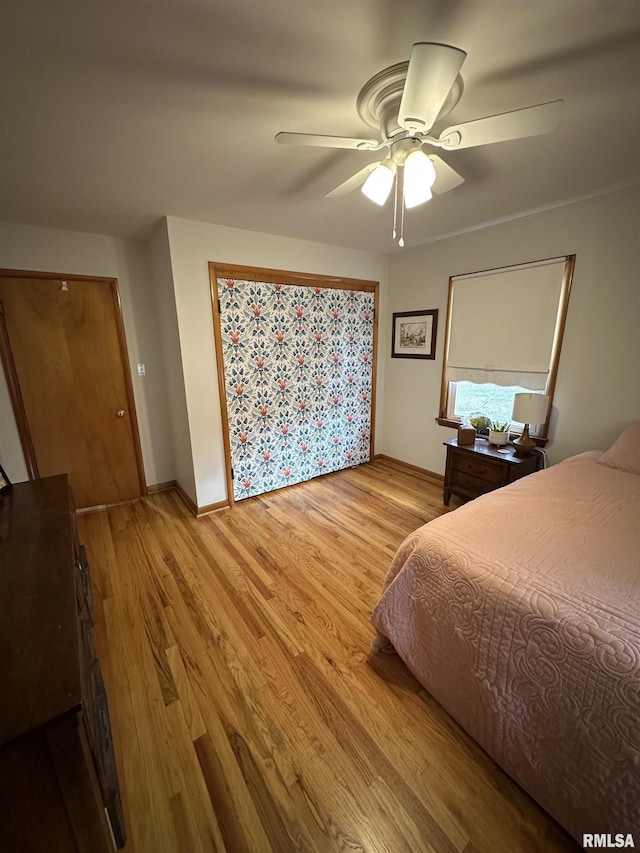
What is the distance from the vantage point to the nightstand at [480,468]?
2445mm

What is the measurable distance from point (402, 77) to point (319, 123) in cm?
42

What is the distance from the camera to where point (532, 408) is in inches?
95.5

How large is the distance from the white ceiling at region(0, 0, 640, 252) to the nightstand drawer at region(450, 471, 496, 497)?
78.7 inches

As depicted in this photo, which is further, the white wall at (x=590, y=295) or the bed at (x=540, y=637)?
the white wall at (x=590, y=295)

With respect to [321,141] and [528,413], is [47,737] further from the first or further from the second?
[528,413]

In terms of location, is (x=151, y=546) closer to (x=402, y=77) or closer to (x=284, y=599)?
(x=284, y=599)

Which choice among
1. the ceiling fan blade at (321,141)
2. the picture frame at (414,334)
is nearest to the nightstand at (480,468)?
the picture frame at (414,334)

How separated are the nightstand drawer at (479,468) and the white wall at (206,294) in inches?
81.2

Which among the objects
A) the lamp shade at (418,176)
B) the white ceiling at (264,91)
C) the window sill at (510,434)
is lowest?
the window sill at (510,434)

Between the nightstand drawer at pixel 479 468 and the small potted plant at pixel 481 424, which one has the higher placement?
the small potted plant at pixel 481 424

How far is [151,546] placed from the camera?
2.46 metres

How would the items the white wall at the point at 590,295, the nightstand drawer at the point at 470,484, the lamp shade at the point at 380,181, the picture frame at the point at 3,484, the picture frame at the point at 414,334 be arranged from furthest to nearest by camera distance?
the picture frame at the point at 414,334 < the nightstand drawer at the point at 470,484 < the white wall at the point at 590,295 < the picture frame at the point at 3,484 < the lamp shade at the point at 380,181

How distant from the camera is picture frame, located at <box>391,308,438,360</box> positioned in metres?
3.34

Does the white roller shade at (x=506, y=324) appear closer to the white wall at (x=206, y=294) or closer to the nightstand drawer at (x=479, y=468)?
the nightstand drawer at (x=479, y=468)
